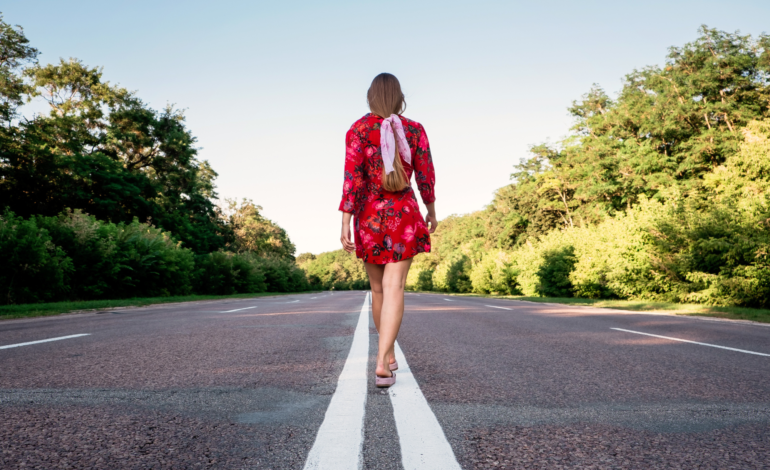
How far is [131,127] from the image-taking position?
3678 centimetres

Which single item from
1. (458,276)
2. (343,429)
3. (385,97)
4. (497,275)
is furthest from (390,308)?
(458,276)

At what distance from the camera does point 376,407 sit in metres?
2.56

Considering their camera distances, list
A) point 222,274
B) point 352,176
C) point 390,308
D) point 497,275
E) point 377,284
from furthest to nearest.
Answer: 1. point 497,275
2. point 222,274
3. point 377,284
4. point 352,176
5. point 390,308

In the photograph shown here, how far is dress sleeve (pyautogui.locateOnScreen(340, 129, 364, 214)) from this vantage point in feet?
10.8

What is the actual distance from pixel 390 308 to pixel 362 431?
1.14m

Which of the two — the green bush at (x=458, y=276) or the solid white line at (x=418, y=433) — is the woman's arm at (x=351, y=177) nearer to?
the solid white line at (x=418, y=433)

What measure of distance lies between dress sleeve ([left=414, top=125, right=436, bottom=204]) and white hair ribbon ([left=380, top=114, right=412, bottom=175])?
0.44 ft

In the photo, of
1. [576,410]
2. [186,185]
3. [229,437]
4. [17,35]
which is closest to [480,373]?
[576,410]

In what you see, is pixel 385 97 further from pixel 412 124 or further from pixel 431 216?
pixel 431 216

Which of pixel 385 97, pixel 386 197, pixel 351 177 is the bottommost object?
pixel 386 197

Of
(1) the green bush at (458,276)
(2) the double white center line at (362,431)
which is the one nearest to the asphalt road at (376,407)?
(2) the double white center line at (362,431)

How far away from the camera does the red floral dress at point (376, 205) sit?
10.7ft

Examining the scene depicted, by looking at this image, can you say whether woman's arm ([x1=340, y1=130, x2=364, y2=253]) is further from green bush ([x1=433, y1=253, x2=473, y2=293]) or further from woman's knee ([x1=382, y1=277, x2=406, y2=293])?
green bush ([x1=433, y1=253, x2=473, y2=293])

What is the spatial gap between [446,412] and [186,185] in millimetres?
40456
